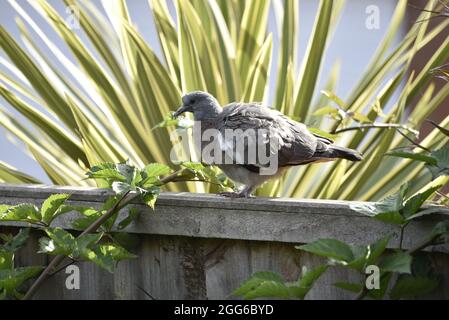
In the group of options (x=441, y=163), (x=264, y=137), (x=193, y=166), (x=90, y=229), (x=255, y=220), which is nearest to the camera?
(x=441, y=163)

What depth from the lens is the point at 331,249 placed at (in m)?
1.67

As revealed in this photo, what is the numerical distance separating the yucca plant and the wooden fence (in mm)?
848

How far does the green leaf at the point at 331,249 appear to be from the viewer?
1652 millimetres

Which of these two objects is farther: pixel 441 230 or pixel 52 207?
pixel 52 207

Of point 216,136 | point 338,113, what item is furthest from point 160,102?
point 338,113

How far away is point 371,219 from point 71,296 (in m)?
0.89

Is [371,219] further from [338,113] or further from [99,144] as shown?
[99,144]

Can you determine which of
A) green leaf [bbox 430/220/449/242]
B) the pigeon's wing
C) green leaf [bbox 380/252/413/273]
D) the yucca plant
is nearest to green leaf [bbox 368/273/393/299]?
green leaf [bbox 380/252/413/273]

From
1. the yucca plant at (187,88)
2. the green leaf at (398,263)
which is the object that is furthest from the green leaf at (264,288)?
the yucca plant at (187,88)

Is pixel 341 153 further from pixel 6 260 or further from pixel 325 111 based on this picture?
pixel 6 260

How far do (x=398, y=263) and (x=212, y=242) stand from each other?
54cm

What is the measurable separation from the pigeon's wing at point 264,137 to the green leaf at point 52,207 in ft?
2.08

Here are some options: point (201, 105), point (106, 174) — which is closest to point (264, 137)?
point (201, 105)

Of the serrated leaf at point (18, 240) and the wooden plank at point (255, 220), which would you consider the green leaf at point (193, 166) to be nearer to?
the wooden plank at point (255, 220)
